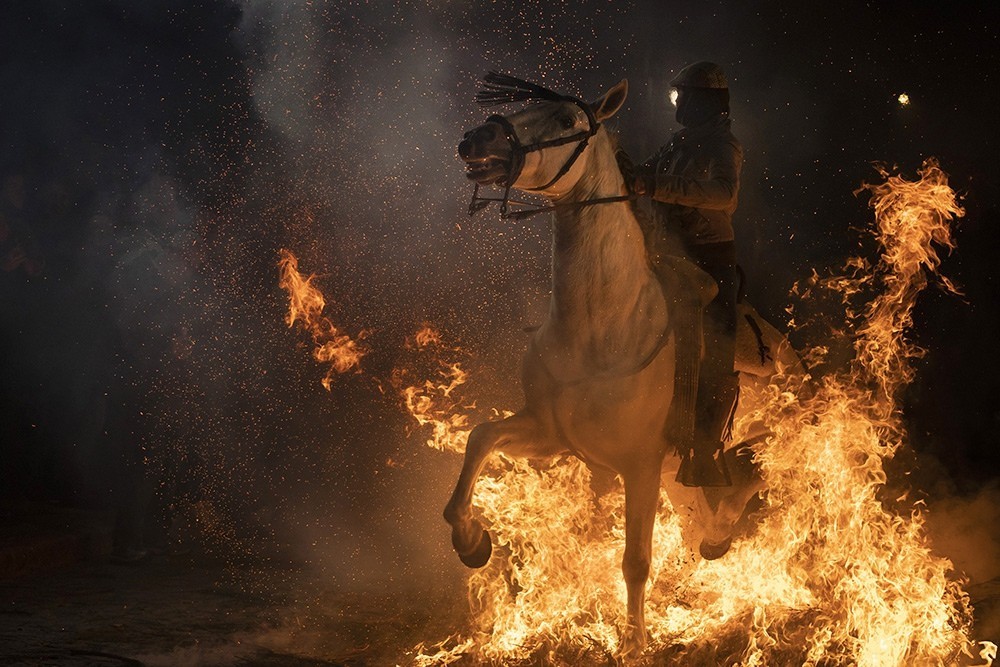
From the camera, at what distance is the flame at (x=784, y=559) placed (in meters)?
6.21

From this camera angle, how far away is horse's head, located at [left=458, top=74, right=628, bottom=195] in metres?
4.90

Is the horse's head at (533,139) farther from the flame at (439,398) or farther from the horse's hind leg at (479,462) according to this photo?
the flame at (439,398)

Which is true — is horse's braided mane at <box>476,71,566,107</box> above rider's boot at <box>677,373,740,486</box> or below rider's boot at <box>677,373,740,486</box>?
above

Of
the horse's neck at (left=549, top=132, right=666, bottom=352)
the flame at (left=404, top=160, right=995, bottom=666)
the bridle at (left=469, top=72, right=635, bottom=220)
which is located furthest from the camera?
the flame at (left=404, top=160, right=995, bottom=666)

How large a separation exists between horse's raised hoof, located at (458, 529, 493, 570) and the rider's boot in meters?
1.20

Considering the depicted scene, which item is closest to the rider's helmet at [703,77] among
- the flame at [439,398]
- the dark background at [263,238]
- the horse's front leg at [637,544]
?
the horse's front leg at [637,544]

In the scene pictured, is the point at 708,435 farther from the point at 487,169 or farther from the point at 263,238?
the point at 263,238

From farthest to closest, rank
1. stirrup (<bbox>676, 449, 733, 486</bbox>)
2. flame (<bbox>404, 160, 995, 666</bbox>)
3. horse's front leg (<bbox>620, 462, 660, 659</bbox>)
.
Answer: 1. flame (<bbox>404, 160, 995, 666</bbox>)
2. stirrup (<bbox>676, 449, 733, 486</bbox>)
3. horse's front leg (<bbox>620, 462, 660, 659</bbox>)

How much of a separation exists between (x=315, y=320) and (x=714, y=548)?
202 inches

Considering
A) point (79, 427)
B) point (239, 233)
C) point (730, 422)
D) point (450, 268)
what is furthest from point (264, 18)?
point (730, 422)

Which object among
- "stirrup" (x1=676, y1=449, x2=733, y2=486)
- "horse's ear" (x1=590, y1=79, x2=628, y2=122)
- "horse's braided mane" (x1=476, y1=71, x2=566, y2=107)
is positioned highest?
"horse's braided mane" (x1=476, y1=71, x2=566, y2=107)

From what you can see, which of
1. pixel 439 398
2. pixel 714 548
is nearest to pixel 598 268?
pixel 714 548

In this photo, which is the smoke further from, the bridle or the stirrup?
the bridle

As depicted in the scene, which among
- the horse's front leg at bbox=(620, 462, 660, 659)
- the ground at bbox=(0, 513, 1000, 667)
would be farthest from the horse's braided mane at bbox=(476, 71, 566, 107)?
the ground at bbox=(0, 513, 1000, 667)
